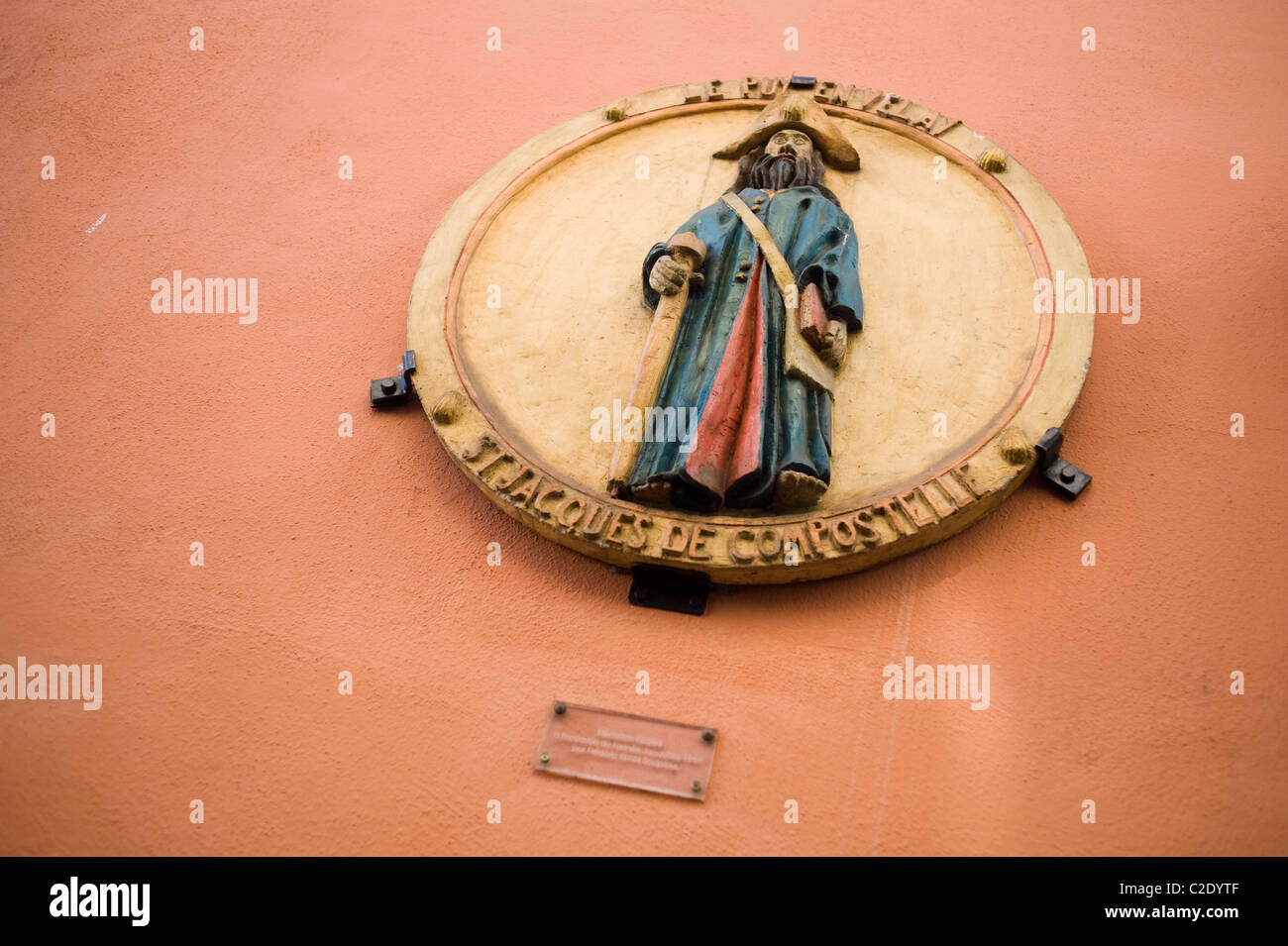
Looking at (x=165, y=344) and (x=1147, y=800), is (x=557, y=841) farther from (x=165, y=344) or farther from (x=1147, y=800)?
(x=165, y=344)

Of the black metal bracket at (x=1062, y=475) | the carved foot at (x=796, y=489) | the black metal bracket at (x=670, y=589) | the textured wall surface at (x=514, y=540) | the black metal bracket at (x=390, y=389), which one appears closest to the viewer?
the textured wall surface at (x=514, y=540)

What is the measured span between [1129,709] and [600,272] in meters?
2.29

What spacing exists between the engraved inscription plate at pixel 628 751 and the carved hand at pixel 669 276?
1.41 meters

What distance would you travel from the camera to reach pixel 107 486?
387cm

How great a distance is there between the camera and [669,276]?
371cm

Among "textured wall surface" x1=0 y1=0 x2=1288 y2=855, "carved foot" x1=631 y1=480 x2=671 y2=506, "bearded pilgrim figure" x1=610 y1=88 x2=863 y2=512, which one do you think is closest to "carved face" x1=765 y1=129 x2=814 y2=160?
"bearded pilgrim figure" x1=610 y1=88 x2=863 y2=512

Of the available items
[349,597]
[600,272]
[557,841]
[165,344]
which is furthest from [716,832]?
[165,344]

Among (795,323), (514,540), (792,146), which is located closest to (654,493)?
(514,540)

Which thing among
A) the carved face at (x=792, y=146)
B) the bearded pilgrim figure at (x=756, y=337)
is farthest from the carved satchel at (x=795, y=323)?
the carved face at (x=792, y=146)

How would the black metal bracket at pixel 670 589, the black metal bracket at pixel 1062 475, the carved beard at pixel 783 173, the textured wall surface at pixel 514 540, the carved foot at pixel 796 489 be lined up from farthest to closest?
the carved beard at pixel 783 173, the black metal bracket at pixel 1062 475, the black metal bracket at pixel 670 589, the carved foot at pixel 796 489, the textured wall surface at pixel 514 540

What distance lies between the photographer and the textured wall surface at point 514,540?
10.1 feet

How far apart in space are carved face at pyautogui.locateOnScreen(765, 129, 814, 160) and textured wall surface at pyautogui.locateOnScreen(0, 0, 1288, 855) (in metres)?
0.93

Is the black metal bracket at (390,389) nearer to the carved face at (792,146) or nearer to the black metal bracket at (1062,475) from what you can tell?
the carved face at (792,146)

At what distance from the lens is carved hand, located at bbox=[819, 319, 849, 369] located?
358cm
